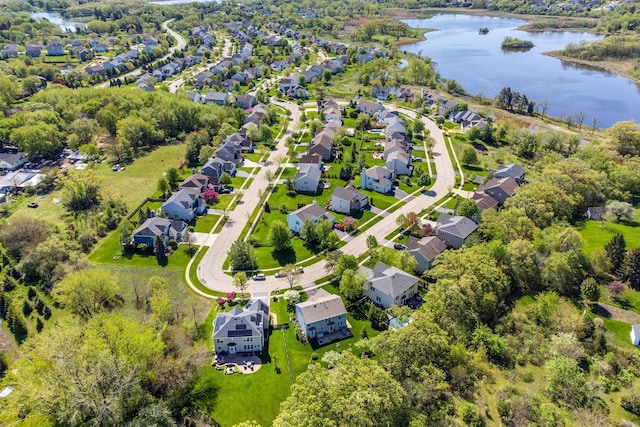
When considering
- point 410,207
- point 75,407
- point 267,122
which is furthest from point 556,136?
point 75,407

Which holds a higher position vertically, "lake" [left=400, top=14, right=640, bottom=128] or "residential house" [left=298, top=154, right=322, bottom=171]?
"residential house" [left=298, top=154, right=322, bottom=171]

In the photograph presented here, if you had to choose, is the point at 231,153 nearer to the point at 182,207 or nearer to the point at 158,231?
the point at 182,207

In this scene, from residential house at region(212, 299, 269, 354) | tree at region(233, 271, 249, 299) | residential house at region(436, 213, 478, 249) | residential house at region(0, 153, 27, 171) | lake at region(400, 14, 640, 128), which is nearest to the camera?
residential house at region(212, 299, 269, 354)

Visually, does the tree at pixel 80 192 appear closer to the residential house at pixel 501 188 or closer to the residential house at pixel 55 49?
the residential house at pixel 501 188

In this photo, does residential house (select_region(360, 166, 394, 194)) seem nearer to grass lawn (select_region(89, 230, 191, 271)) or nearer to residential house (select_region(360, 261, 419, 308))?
residential house (select_region(360, 261, 419, 308))

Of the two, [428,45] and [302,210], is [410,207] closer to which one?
[302,210]

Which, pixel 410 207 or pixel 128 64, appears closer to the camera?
pixel 410 207

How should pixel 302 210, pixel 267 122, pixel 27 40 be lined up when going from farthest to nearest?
pixel 27 40
pixel 267 122
pixel 302 210

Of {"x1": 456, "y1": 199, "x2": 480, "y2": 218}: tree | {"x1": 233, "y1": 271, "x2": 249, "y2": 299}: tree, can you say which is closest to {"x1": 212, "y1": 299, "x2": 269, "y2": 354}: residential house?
{"x1": 233, "y1": 271, "x2": 249, "y2": 299}: tree
